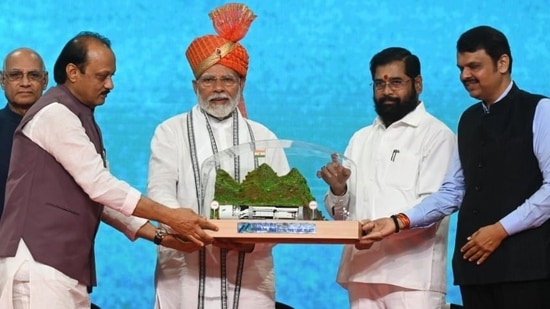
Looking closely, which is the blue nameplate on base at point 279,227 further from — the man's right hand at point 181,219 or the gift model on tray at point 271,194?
the man's right hand at point 181,219

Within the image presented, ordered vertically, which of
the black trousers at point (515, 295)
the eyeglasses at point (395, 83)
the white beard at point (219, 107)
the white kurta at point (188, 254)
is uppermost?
the eyeglasses at point (395, 83)

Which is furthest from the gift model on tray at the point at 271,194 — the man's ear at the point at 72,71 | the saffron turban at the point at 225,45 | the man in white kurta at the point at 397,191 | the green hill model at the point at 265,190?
the man's ear at the point at 72,71

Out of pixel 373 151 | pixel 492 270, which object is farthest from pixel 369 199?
pixel 492 270

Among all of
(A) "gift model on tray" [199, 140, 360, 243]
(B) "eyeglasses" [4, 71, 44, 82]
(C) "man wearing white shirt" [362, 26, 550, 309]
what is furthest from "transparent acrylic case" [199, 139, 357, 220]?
(B) "eyeglasses" [4, 71, 44, 82]

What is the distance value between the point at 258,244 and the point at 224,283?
0.63ft

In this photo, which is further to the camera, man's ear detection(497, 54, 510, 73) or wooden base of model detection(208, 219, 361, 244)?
man's ear detection(497, 54, 510, 73)

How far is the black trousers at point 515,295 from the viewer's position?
377cm

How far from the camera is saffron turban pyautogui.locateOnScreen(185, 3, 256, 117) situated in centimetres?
431

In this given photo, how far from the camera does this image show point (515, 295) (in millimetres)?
3801

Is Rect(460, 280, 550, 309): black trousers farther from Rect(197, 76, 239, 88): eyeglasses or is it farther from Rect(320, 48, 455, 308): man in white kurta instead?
Rect(197, 76, 239, 88): eyeglasses

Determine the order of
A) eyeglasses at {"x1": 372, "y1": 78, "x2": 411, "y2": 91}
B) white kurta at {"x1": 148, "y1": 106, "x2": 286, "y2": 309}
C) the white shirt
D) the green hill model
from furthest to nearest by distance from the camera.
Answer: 1. eyeglasses at {"x1": 372, "y1": 78, "x2": 411, "y2": 91}
2. white kurta at {"x1": 148, "y1": 106, "x2": 286, "y2": 309}
3. the green hill model
4. the white shirt

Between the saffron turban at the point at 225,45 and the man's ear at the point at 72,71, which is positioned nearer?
the man's ear at the point at 72,71

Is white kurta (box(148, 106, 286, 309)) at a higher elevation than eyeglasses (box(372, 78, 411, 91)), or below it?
below

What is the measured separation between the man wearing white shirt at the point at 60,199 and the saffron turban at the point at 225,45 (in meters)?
0.60
